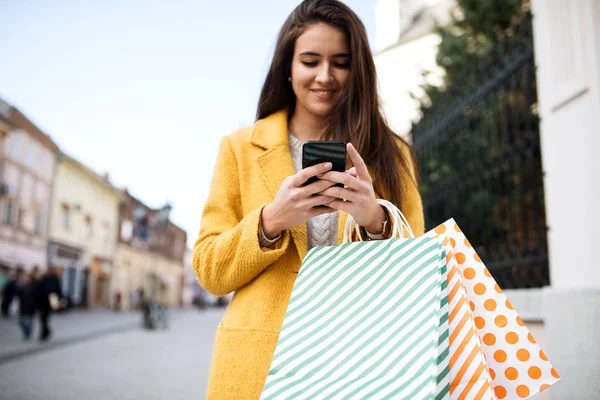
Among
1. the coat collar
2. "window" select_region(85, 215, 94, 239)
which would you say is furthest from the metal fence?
"window" select_region(85, 215, 94, 239)

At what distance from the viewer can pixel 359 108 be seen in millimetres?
1721

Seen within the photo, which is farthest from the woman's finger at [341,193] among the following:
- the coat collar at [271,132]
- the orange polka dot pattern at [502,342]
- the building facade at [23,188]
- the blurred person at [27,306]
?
the building facade at [23,188]

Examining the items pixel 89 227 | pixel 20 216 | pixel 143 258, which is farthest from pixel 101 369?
pixel 143 258

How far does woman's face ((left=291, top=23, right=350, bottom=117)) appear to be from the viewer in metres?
1.73

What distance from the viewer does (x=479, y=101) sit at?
440 centimetres

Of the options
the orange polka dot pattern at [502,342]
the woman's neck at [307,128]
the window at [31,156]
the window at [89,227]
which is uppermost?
the window at [31,156]

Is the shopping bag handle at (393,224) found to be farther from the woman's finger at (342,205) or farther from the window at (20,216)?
the window at (20,216)

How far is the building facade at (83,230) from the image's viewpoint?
103 ft

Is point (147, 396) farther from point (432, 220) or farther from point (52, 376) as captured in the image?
point (432, 220)

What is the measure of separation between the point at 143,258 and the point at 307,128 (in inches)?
1975

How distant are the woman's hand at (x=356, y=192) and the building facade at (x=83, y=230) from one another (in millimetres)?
31306

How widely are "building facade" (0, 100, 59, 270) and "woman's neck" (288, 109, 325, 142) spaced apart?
24.0m

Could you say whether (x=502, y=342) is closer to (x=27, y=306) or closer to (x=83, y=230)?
(x=27, y=306)

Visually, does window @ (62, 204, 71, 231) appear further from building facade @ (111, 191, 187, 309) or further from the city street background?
the city street background
